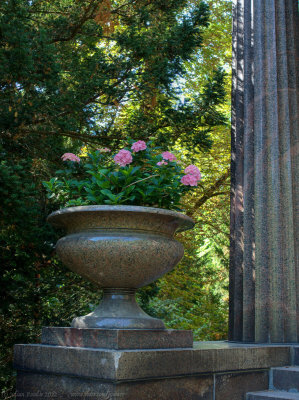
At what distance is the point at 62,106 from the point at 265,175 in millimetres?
3053

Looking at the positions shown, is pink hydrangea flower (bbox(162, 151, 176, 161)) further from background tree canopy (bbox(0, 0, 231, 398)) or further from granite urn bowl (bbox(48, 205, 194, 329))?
background tree canopy (bbox(0, 0, 231, 398))

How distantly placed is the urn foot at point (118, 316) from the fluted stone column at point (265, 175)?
1460mm

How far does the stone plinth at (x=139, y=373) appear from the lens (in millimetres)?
2572

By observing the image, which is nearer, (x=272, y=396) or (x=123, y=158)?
(x=272, y=396)

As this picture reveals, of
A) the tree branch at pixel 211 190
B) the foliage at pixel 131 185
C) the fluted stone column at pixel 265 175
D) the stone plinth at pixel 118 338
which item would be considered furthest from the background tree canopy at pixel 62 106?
the tree branch at pixel 211 190

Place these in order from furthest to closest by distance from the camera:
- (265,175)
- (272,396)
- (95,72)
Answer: (95,72) → (265,175) → (272,396)

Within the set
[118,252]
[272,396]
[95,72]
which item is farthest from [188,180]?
[95,72]

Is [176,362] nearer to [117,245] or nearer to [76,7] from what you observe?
[117,245]

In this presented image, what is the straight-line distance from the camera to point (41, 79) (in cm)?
559

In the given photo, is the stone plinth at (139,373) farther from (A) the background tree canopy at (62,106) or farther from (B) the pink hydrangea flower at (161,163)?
(A) the background tree canopy at (62,106)

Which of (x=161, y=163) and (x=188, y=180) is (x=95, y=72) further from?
(x=188, y=180)

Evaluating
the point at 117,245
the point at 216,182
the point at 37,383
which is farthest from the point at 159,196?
the point at 216,182

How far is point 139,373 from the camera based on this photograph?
2.62 m

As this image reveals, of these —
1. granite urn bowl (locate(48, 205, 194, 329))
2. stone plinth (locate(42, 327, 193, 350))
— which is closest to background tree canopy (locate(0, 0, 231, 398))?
granite urn bowl (locate(48, 205, 194, 329))
